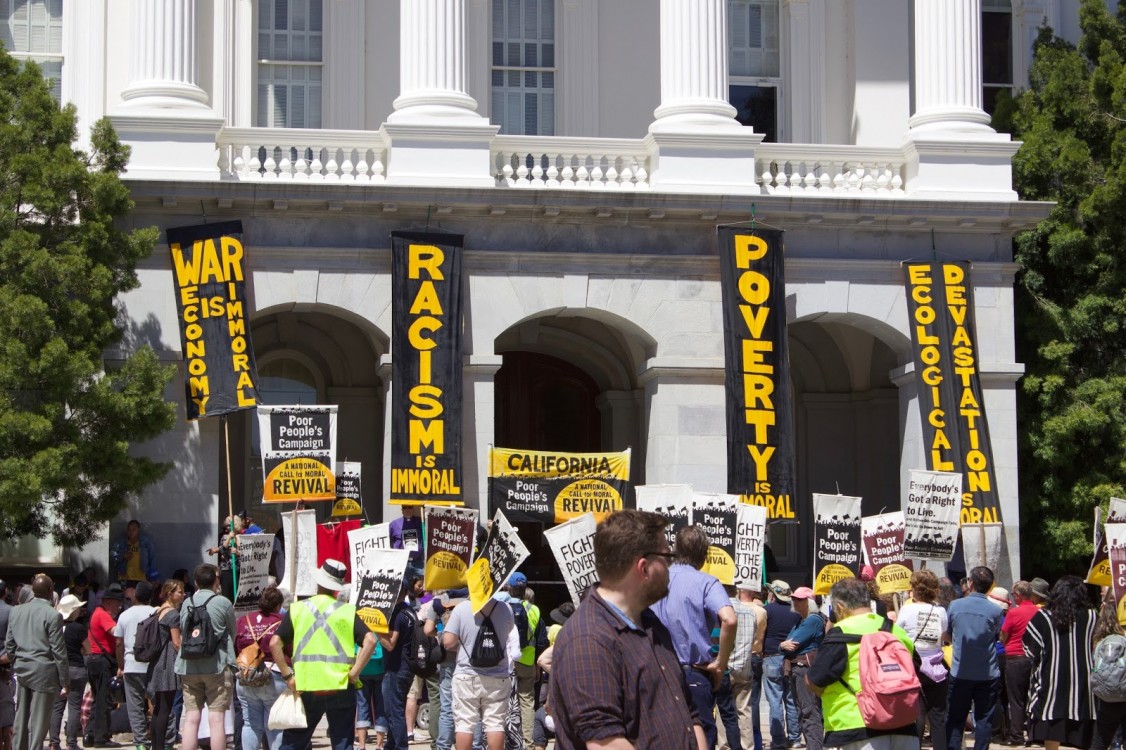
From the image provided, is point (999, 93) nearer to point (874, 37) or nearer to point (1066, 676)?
point (874, 37)

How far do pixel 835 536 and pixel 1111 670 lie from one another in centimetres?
586

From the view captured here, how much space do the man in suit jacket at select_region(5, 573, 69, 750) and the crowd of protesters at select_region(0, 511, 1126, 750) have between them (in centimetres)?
2

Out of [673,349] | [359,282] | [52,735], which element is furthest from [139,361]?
[673,349]

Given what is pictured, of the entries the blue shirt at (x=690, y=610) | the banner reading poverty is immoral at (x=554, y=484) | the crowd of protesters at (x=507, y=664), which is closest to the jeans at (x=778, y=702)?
the crowd of protesters at (x=507, y=664)

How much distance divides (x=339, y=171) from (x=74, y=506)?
6.14 metres

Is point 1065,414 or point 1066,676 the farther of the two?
point 1065,414

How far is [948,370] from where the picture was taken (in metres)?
24.9

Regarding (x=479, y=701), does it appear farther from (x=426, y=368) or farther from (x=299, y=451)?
(x=426, y=368)

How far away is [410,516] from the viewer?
22547 millimetres

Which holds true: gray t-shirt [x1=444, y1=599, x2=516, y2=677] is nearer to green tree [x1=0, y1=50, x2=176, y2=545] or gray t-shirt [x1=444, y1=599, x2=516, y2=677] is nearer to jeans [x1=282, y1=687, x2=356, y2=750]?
jeans [x1=282, y1=687, x2=356, y2=750]

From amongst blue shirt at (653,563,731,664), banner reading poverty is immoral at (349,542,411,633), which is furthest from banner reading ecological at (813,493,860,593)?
blue shirt at (653,563,731,664)

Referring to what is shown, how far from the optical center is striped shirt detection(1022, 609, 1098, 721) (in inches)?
642

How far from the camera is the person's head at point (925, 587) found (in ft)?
50.3

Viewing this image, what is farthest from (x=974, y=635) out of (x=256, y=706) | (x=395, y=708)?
(x=256, y=706)
